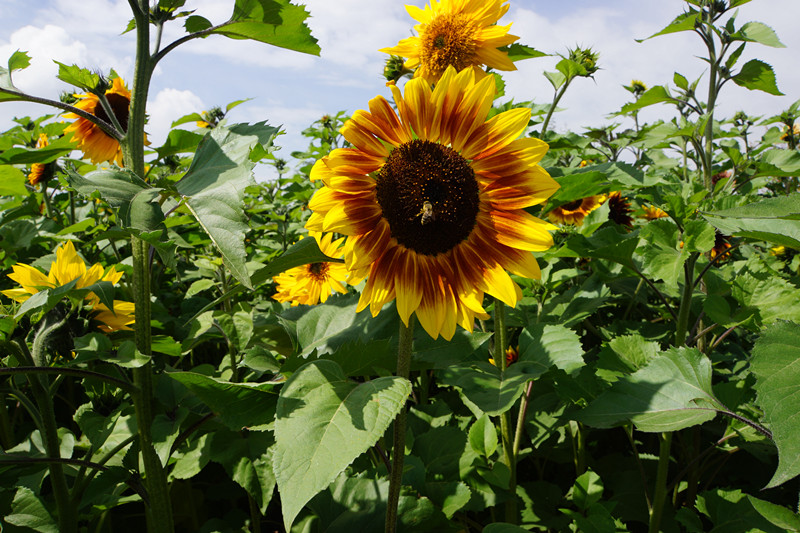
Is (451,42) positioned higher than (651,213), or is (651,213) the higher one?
(451,42)

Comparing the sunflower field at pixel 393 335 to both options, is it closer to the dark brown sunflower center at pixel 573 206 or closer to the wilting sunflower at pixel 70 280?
the wilting sunflower at pixel 70 280

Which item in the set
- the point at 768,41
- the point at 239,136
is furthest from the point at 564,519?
the point at 768,41

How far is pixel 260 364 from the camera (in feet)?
3.40

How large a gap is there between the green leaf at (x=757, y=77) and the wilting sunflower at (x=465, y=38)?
4.35 feet

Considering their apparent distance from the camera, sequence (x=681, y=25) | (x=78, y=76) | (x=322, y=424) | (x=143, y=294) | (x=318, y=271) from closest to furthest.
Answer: (x=322, y=424) → (x=143, y=294) → (x=78, y=76) → (x=681, y=25) → (x=318, y=271)

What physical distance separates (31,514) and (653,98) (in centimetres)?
256

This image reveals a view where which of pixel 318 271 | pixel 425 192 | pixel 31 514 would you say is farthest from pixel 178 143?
pixel 318 271

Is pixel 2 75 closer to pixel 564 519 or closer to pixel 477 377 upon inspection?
pixel 477 377

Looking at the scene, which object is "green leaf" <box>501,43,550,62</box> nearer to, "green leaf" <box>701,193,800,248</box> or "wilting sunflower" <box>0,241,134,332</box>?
"green leaf" <box>701,193,800,248</box>

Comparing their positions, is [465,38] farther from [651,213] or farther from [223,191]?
[651,213]

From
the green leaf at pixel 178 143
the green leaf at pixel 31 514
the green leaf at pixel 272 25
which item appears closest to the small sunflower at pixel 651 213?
the green leaf at pixel 272 25

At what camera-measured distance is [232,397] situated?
2.74 ft

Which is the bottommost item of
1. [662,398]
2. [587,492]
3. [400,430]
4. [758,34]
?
[587,492]

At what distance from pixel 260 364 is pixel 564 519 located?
1.10 metres
